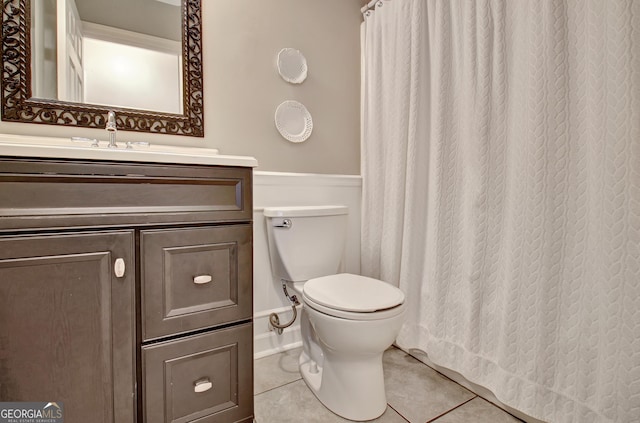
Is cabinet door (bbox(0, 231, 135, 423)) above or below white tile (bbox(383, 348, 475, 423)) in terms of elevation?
above

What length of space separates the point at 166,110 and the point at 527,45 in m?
1.45

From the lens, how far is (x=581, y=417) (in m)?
0.90

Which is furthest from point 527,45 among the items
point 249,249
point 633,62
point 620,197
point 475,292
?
A: point 249,249

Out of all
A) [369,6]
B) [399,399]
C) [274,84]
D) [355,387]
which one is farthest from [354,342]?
[369,6]

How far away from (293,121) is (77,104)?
0.95 meters

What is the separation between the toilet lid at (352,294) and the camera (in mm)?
1021

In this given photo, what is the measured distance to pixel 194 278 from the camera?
89 centimetres

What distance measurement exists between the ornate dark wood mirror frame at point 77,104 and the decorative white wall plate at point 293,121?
0.41 meters

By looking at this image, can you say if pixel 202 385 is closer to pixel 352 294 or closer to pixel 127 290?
pixel 127 290

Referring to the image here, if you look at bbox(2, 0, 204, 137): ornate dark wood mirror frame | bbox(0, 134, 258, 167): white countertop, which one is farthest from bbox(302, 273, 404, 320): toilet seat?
bbox(2, 0, 204, 137): ornate dark wood mirror frame

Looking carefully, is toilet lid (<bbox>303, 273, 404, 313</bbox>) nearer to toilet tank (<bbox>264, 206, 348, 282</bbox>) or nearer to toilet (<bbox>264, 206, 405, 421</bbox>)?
toilet (<bbox>264, 206, 405, 421</bbox>)

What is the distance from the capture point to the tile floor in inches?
43.6

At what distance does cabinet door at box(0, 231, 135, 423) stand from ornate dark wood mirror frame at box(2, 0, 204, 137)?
0.70 metres

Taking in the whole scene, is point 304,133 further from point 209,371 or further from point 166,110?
point 209,371
